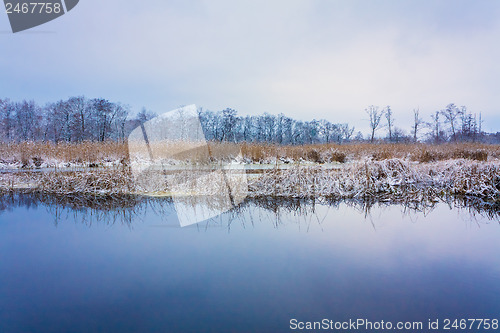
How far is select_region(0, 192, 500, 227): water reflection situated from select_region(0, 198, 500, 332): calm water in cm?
10

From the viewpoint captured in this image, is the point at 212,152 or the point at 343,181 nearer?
the point at 343,181

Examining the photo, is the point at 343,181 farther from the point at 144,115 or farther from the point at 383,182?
the point at 144,115

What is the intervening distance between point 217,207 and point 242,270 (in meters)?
4.17

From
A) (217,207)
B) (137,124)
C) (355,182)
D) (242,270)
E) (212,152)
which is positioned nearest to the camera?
(242,270)

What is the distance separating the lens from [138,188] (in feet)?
35.6

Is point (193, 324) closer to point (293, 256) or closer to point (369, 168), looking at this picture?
→ point (293, 256)

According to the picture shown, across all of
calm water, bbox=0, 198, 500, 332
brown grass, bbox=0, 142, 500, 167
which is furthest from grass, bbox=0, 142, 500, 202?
brown grass, bbox=0, 142, 500, 167

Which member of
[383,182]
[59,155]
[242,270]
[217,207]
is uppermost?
[59,155]

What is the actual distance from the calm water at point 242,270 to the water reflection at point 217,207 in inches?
4.1

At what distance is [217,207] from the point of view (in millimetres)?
8805

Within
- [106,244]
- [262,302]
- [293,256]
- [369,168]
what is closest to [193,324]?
[262,302]

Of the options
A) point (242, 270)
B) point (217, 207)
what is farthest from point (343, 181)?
point (242, 270)

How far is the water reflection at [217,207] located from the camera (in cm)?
777

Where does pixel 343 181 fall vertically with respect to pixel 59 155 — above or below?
below
